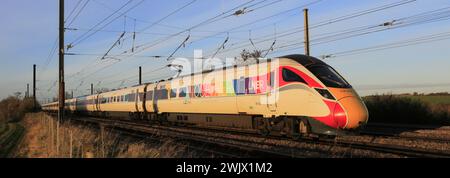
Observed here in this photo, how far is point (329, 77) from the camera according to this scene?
48.2 feet

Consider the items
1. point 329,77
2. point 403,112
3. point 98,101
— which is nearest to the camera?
point 329,77

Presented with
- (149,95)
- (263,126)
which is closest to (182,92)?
(149,95)

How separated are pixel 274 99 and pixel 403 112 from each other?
1278 cm

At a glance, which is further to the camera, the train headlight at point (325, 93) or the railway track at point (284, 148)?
the train headlight at point (325, 93)

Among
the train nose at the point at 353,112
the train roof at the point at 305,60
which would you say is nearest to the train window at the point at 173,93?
the train roof at the point at 305,60

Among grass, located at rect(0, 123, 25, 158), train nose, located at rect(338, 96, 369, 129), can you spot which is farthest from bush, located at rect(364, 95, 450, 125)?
grass, located at rect(0, 123, 25, 158)

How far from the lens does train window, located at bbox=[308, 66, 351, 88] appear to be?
1434 cm

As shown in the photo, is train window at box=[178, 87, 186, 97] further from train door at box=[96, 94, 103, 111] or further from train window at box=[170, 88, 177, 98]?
train door at box=[96, 94, 103, 111]

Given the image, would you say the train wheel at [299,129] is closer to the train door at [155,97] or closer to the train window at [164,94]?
the train window at [164,94]

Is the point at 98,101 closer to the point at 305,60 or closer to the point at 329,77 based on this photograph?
the point at 305,60

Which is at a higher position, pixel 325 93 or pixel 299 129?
pixel 325 93

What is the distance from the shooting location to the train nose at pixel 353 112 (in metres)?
13.8
